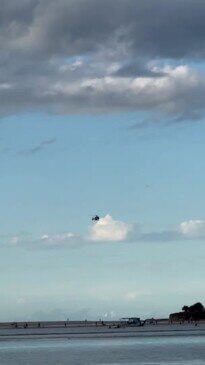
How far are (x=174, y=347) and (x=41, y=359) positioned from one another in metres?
35.2

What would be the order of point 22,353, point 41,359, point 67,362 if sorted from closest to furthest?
point 67,362 → point 41,359 → point 22,353

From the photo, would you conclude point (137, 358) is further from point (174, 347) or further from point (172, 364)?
point (174, 347)

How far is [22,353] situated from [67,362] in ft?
104

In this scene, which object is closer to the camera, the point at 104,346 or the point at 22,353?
the point at 22,353

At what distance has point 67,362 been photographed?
14388cm

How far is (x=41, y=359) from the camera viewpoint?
153 m

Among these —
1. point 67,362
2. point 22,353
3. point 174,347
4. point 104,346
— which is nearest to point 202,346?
point 174,347

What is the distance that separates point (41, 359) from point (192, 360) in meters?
25.7

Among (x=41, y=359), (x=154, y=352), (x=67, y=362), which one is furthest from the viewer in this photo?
(x=154, y=352)

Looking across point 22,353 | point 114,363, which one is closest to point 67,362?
point 114,363

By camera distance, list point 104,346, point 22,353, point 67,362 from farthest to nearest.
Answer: point 104,346, point 22,353, point 67,362

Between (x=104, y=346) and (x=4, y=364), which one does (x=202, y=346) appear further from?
(x=4, y=364)

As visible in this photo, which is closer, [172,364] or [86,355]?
[172,364]

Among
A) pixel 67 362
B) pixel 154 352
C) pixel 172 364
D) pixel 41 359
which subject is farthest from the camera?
pixel 154 352
